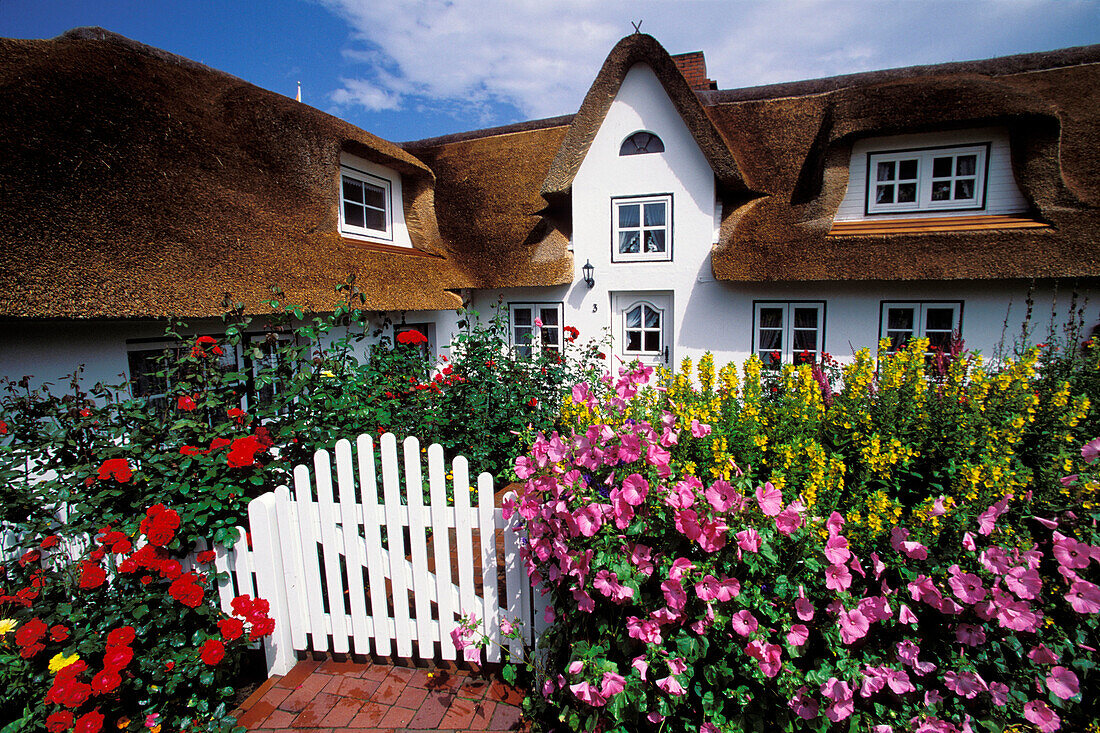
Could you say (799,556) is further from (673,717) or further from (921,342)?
(921,342)

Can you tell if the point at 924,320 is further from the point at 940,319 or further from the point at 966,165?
the point at 966,165

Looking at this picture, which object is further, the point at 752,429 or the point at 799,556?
the point at 752,429

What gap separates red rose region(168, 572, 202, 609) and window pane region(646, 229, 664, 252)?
8337 millimetres

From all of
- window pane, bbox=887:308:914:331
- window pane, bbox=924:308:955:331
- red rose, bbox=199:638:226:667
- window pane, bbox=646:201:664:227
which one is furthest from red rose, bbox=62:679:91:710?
window pane, bbox=924:308:955:331

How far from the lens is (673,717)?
1.89m

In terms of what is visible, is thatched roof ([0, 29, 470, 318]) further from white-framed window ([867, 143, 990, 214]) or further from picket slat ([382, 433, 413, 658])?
white-framed window ([867, 143, 990, 214])

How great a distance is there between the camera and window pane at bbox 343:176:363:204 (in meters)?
7.75

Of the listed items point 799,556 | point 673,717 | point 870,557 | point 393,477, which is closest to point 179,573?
point 393,477

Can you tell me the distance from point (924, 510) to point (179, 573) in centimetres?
318

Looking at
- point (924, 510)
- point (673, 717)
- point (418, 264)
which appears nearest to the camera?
point (924, 510)

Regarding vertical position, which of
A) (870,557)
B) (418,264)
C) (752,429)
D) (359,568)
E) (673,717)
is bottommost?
(673,717)

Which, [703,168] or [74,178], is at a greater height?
[703,168]

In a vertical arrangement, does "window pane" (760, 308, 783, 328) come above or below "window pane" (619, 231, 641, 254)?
below

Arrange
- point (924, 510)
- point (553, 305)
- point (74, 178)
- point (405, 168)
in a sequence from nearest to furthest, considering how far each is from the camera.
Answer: point (924, 510)
point (74, 178)
point (405, 168)
point (553, 305)
